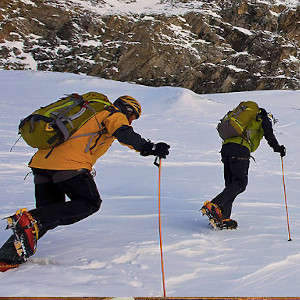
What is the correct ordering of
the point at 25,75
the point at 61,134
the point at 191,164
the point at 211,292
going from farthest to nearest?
the point at 25,75 → the point at 191,164 → the point at 61,134 → the point at 211,292

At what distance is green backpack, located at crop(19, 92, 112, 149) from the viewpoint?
251cm

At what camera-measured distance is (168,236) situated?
3.12m

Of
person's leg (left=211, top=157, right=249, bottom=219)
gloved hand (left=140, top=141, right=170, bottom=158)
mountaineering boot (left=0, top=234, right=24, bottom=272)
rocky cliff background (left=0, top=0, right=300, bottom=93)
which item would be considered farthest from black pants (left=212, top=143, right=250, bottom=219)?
rocky cliff background (left=0, top=0, right=300, bottom=93)

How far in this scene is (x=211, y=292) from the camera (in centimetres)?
203

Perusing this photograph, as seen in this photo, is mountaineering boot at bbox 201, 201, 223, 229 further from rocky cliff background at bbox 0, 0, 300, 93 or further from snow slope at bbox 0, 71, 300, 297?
rocky cliff background at bbox 0, 0, 300, 93

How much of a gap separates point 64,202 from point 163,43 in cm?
5272

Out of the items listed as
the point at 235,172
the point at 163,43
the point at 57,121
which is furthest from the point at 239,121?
the point at 163,43

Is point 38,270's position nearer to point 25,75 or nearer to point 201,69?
point 25,75

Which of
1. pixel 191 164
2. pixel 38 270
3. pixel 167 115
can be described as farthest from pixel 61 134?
pixel 167 115

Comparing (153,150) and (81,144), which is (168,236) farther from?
(81,144)

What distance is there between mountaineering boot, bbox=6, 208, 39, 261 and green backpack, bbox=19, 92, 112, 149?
20.0 inches

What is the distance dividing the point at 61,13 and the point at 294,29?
116 feet

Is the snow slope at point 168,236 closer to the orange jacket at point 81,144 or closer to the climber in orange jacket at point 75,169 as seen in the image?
the climber in orange jacket at point 75,169

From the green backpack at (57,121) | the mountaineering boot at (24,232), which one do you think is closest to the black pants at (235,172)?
the green backpack at (57,121)
